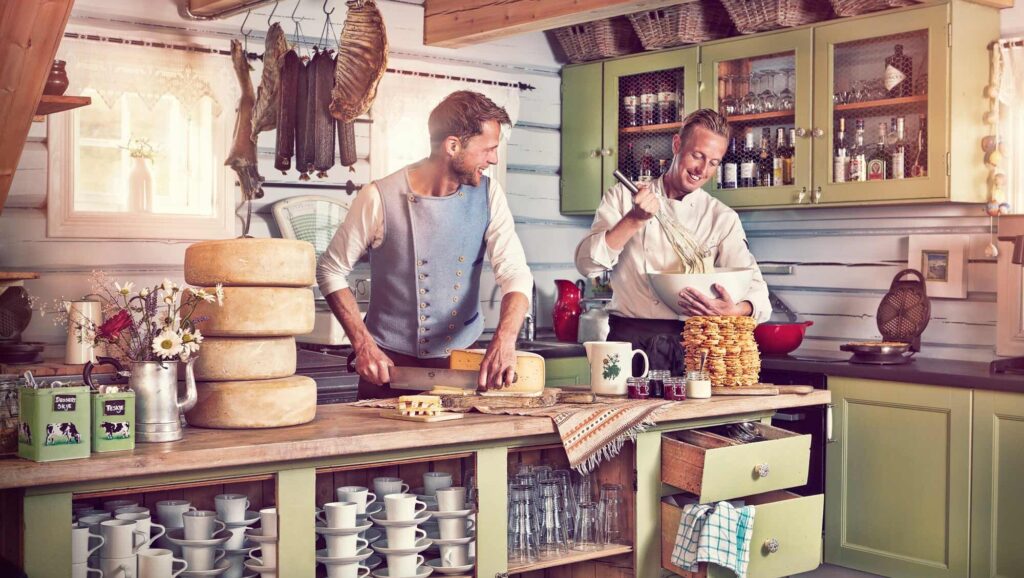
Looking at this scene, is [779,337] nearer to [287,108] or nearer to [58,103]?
[287,108]

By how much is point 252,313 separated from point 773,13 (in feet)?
10.3

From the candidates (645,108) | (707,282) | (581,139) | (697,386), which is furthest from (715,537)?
(581,139)

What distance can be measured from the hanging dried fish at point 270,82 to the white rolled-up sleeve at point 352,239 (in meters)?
1.43

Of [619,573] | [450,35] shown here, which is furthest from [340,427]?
[450,35]

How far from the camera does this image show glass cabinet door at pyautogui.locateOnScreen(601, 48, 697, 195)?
5137 millimetres

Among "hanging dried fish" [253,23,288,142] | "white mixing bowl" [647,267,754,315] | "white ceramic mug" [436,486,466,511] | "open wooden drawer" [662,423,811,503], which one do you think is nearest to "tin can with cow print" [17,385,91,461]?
"white ceramic mug" [436,486,466,511]

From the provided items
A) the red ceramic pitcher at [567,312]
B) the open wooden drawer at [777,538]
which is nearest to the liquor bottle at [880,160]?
the red ceramic pitcher at [567,312]

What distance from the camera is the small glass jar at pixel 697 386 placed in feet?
9.80

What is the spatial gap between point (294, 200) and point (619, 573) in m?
2.53

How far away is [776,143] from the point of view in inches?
190

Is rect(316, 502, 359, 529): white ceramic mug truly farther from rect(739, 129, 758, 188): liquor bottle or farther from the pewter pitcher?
rect(739, 129, 758, 188): liquor bottle

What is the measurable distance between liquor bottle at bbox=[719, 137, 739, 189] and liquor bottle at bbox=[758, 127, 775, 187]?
0.40ft

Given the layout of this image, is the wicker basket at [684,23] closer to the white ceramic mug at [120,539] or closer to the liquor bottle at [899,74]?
the liquor bottle at [899,74]

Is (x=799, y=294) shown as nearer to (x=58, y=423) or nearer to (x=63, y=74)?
(x=63, y=74)
